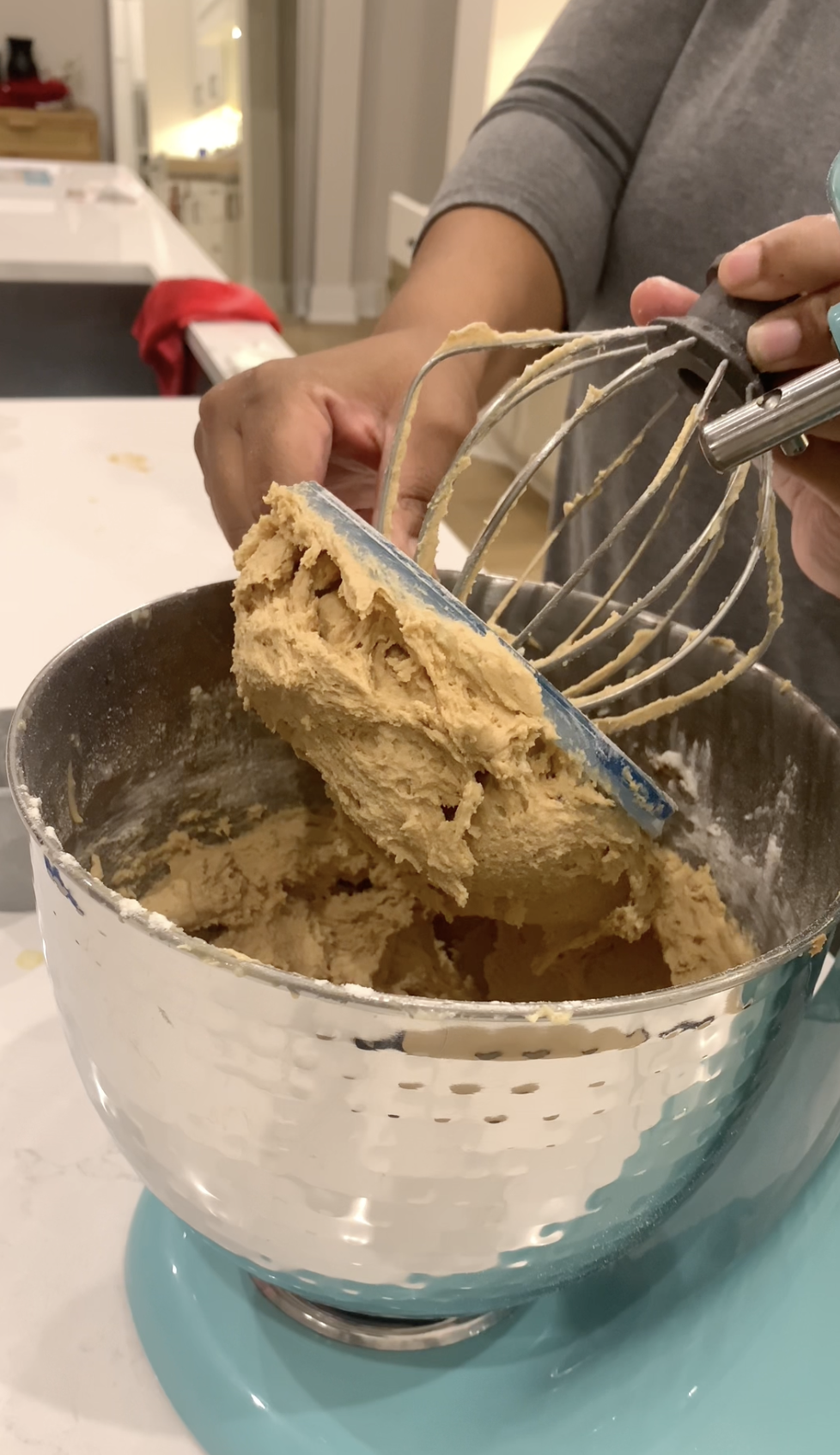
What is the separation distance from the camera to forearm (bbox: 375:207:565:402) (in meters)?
0.68

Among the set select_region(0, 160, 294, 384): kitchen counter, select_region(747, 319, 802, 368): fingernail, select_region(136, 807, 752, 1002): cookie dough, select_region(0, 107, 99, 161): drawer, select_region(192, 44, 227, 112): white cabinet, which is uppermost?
select_region(747, 319, 802, 368): fingernail

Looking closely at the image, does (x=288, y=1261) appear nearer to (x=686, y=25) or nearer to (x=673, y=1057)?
(x=673, y=1057)

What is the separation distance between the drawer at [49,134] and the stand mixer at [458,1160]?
3.38 metres

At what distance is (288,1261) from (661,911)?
24 centimetres

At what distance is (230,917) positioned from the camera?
20.5 inches

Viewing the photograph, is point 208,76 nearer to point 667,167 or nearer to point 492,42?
point 492,42

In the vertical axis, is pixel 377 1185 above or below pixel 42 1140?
above

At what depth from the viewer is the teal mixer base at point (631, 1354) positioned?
0.33 meters

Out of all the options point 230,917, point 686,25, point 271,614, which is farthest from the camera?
point 686,25

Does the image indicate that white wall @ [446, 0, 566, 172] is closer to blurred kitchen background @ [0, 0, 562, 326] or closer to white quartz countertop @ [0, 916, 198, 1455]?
blurred kitchen background @ [0, 0, 562, 326]

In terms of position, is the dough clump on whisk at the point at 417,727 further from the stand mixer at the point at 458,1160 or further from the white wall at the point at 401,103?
the white wall at the point at 401,103

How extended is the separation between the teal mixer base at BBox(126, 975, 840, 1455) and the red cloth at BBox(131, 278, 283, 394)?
45.5 inches

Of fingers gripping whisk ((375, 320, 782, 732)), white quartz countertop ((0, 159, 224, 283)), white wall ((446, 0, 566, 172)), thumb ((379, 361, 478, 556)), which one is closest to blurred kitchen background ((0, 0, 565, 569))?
white wall ((446, 0, 566, 172))

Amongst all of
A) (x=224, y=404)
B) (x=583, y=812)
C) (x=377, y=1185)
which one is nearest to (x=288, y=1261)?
(x=377, y=1185)
